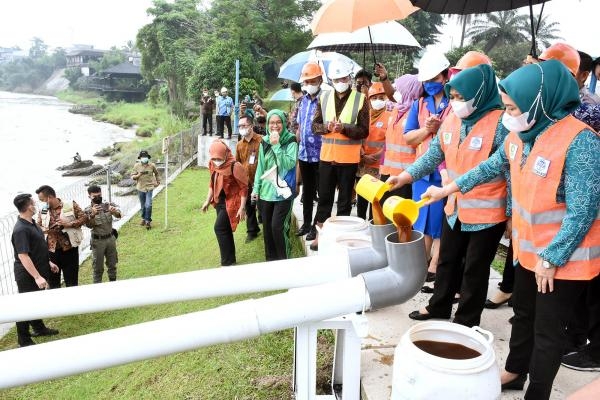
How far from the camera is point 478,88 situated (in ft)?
9.05

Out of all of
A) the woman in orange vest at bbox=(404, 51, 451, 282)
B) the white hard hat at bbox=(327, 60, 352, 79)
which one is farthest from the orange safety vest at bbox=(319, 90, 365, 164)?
the woman in orange vest at bbox=(404, 51, 451, 282)

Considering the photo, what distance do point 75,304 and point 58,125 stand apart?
6042cm

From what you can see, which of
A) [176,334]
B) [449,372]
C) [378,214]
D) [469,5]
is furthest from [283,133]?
[449,372]

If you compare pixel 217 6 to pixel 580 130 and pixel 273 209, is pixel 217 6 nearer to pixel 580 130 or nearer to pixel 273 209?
pixel 273 209

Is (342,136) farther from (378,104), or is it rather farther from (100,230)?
(100,230)

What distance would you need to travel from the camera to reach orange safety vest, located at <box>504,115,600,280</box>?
2.05m

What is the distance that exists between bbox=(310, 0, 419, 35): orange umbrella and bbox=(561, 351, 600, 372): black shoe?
297 centimetres

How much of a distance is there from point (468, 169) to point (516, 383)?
121cm

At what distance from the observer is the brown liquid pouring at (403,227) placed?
2148 millimetres

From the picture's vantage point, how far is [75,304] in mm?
2113

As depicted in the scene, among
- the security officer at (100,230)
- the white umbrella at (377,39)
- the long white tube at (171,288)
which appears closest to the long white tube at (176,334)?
the long white tube at (171,288)

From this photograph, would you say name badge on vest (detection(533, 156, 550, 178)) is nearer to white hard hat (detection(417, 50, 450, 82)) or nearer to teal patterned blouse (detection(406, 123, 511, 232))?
teal patterned blouse (detection(406, 123, 511, 232))

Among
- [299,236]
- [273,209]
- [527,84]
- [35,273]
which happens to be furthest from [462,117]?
[35,273]

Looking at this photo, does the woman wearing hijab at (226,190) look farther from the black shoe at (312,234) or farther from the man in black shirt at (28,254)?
the man in black shirt at (28,254)
